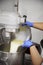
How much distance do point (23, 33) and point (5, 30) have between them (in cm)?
20

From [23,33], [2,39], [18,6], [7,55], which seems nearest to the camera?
[7,55]

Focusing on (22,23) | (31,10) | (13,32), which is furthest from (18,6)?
(13,32)

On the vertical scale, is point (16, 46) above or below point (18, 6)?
below

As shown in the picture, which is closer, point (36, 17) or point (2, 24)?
point (2, 24)

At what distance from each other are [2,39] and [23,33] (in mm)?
205

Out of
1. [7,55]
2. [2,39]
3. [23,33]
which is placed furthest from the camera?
[23,33]

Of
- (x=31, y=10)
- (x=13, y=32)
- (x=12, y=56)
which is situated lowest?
(x=12, y=56)

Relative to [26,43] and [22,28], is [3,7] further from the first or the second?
[26,43]

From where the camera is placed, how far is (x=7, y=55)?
0.96m

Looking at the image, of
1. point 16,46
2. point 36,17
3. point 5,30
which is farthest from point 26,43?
point 36,17

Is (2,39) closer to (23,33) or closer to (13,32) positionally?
(13,32)

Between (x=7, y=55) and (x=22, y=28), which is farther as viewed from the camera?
(x=22, y=28)

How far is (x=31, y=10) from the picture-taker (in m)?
1.51

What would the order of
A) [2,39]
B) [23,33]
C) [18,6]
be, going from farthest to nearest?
[18,6] → [23,33] → [2,39]
